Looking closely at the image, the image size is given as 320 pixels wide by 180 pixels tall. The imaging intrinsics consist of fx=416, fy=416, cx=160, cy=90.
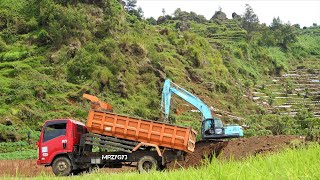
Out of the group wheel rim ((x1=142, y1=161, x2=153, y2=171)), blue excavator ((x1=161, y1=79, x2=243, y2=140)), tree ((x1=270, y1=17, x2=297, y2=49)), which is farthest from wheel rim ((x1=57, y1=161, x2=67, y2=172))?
tree ((x1=270, y1=17, x2=297, y2=49))

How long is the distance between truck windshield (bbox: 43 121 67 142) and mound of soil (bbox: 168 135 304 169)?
14.1 feet

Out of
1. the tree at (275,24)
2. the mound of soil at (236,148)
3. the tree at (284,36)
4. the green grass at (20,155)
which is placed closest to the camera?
the mound of soil at (236,148)

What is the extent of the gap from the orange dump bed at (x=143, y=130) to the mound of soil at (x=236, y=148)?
2.90ft

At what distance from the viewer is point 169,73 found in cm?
4844

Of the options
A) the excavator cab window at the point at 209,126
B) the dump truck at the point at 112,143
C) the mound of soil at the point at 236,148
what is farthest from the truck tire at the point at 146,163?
the excavator cab window at the point at 209,126

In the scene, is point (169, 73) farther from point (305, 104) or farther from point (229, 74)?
point (305, 104)

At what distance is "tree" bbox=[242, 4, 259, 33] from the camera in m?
94.5

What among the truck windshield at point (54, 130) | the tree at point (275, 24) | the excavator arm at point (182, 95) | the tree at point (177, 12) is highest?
the tree at point (177, 12)

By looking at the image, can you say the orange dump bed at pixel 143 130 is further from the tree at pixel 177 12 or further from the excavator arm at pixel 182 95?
the tree at pixel 177 12

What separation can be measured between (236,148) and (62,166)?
839cm

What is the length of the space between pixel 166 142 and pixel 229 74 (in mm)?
47110

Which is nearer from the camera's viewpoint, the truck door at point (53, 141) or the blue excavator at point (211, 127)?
the truck door at point (53, 141)

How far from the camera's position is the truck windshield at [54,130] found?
15648mm

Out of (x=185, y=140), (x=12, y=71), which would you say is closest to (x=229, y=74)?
(x=12, y=71)
